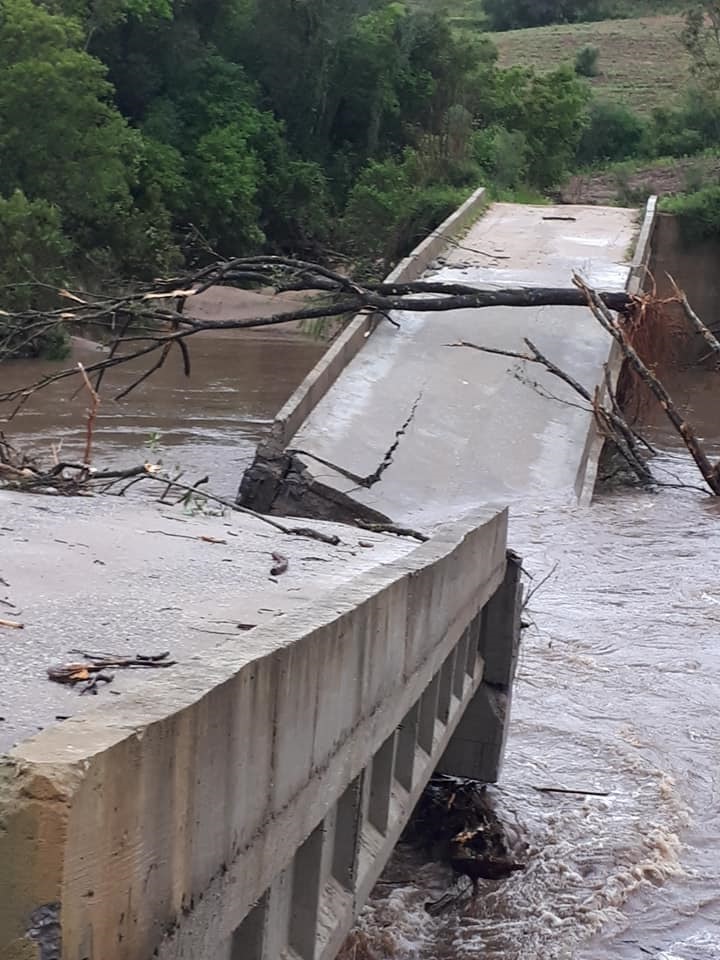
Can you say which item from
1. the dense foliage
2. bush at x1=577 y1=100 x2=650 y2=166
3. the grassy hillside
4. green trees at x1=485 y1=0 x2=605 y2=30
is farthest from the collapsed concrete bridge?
green trees at x1=485 y1=0 x2=605 y2=30

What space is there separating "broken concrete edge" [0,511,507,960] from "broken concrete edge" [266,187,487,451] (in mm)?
8730

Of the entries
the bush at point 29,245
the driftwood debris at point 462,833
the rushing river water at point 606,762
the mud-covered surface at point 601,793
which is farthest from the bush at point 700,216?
the driftwood debris at point 462,833

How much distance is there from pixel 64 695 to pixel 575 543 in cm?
900

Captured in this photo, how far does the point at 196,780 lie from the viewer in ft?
8.16

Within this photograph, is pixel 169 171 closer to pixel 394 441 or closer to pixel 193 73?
pixel 193 73

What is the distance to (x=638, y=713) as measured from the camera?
307 inches

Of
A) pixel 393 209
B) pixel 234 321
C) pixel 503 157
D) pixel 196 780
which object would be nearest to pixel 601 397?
pixel 234 321

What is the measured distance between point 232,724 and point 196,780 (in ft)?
0.60

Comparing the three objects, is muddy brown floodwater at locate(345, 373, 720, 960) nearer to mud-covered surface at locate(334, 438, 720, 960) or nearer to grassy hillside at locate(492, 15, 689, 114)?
mud-covered surface at locate(334, 438, 720, 960)

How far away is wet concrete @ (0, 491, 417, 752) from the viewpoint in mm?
3342

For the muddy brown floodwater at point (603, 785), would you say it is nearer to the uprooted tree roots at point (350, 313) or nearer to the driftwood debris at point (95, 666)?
the driftwood debris at point (95, 666)

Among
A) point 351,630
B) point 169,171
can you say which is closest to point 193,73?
point 169,171

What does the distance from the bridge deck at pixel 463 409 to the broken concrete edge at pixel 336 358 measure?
123mm

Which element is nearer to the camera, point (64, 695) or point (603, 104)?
point (64, 695)
